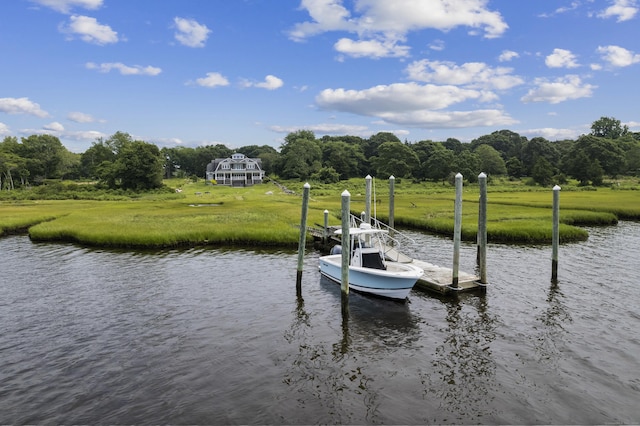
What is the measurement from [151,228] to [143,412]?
29.7m

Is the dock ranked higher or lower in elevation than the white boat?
lower

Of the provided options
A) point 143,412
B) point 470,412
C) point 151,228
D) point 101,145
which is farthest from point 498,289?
point 101,145

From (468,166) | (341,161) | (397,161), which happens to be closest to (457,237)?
(468,166)

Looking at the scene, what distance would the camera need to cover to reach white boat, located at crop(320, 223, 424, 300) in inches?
837

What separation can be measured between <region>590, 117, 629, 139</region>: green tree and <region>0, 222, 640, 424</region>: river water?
585 feet

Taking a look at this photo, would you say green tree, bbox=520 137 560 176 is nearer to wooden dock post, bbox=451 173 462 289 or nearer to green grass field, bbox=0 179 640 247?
green grass field, bbox=0 179 640 247

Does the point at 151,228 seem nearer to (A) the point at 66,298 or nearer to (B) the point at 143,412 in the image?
(A) the point at 66,298

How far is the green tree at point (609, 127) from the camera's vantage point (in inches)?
6683

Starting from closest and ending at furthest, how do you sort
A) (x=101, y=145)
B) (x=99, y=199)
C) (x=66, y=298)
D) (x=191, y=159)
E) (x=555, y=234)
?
(x=66, y=298), (x=555, y=234), (x=99, y=199), (x=101, y=145), (x=191, y=159)

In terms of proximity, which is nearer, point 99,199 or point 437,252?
point 437,252

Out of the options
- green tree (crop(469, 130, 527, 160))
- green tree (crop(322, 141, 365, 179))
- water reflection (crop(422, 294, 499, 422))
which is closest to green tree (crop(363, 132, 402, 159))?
green tree (crop(322, 141, 365, 179))

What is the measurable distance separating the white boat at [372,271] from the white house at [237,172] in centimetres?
10289

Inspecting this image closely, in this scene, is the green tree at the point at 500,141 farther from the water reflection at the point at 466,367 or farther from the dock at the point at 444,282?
the water reflection at the point at 466,367

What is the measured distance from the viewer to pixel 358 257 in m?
23.7
